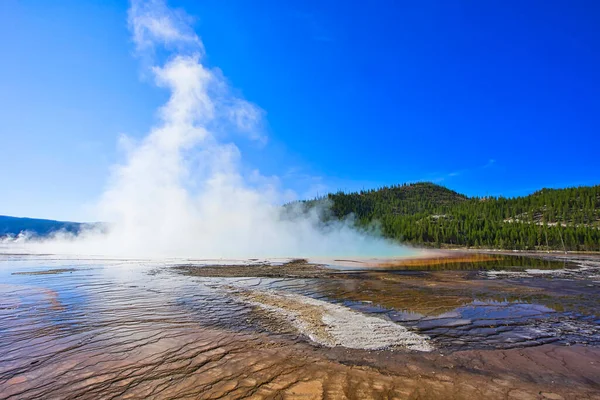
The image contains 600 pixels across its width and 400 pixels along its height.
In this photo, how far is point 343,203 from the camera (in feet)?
570

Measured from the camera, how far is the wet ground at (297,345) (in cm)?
533

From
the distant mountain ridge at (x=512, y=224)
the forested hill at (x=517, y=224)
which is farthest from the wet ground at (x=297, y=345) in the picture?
the distant mountain ridge at (x=512, y=224)

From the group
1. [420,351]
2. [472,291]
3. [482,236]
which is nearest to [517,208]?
[482,236]

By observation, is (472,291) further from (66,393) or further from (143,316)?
(66,393)

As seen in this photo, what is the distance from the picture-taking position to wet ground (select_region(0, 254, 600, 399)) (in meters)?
5.33

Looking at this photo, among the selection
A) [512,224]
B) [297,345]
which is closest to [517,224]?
[512,224]

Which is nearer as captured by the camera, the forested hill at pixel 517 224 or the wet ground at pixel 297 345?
the wet ground at pixel 297 345

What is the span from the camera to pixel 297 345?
7535 mm

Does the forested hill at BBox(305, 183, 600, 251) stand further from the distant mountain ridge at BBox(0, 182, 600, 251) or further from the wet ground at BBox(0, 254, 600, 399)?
the wet ground at BBox(0, 254, 600, 399)

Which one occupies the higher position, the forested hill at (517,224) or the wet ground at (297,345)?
the forested hill at (517,224)

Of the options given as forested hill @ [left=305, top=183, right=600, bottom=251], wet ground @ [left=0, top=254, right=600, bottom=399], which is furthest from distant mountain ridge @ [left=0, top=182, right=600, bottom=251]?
wet ground @ [left=0, top=254, right=600, bottom=399]

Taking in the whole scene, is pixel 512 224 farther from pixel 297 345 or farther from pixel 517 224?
pixel 297 345

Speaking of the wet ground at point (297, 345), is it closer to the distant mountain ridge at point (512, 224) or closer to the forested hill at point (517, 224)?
the forested hill at point (517, 224)

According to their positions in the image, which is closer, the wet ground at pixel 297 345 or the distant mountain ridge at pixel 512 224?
the wet ground at pixel 297 345
